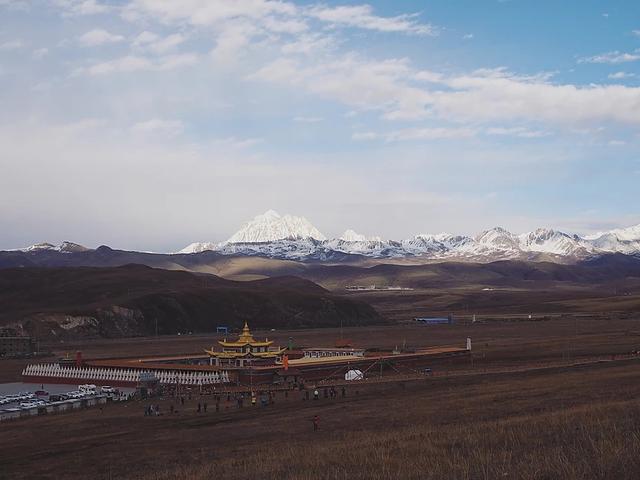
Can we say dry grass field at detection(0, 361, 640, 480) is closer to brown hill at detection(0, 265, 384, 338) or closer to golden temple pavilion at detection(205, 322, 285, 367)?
golden temple pavilion at detection(205, 322, 285, 367)

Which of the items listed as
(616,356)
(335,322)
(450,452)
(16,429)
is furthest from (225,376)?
(335,322)

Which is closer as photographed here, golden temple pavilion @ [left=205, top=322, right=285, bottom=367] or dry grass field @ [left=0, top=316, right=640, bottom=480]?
dry grass field @ [left=0, top=316, right=640, bottom=480]

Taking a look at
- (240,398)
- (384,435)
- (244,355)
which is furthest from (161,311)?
(384,435)

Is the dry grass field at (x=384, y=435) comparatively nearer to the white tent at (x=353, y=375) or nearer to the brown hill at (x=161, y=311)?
the white tent at (x=353, y=375)

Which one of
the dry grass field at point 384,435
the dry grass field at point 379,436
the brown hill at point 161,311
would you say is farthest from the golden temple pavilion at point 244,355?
the brown hill at point 161,311

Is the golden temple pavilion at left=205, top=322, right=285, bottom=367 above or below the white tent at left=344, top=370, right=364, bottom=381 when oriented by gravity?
above

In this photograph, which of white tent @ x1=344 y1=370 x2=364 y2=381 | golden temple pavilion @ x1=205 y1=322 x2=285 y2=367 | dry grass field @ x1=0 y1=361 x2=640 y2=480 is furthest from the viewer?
golden temple pavilion @ x1=205 y1=322 x2=285 y2=367

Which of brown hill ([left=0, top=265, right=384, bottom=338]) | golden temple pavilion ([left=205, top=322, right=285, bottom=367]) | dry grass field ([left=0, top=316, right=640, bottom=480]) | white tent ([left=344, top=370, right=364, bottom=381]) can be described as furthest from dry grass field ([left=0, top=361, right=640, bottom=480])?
brown hill ([left=0, top=265, right=384, bottom=338])

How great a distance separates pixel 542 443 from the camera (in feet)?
72.4

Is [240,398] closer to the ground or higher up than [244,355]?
closer to the ground

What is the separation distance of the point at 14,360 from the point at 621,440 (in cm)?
9223

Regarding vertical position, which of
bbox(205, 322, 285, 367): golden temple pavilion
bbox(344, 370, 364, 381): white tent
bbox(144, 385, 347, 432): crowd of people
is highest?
bbox(205, 322, 285, 367): golden temple pavilion

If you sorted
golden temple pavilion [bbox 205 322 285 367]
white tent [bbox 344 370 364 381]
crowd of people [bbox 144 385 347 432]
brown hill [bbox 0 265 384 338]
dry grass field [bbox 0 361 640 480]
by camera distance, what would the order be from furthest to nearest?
brown hill [bbox 0 265 384 338], golden temple pavilion [bbox 205 322 285 367], white tent [bbox 344 370 364 381], crowd of people [bbox 144 385 347 432], dry grass field [bbox 0 361 640 480]

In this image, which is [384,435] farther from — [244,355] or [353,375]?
[244,355]
